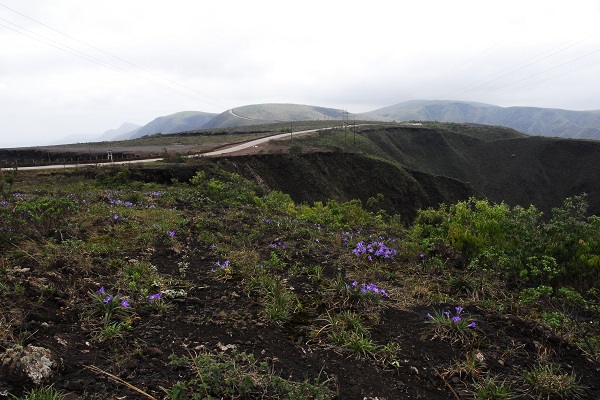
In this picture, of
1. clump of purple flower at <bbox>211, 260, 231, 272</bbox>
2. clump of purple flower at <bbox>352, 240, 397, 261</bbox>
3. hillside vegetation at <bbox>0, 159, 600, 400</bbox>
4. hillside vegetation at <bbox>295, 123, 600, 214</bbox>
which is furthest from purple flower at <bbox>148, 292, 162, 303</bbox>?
hillside vegetation at <bbox>295, 123, 600, 214</bbox>

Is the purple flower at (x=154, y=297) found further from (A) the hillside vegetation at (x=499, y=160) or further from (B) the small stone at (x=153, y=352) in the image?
(A) the hillside vegetation at (x=499, y=160)

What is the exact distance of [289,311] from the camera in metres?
3.64

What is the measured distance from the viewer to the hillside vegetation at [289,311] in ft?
8.25

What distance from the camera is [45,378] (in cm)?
229

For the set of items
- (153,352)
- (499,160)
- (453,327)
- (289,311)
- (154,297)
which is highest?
(154,297)

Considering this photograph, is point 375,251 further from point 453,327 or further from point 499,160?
point 499,160


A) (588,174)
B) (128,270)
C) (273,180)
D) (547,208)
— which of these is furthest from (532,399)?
(588,174)

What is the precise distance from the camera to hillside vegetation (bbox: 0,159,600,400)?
99.0 inches

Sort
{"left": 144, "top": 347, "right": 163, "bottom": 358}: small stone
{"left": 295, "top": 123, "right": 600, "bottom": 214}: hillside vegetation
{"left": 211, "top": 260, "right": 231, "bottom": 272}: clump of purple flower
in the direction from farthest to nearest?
{"left": 295, "top": 123, "right": 600, "bottom": 214}: hillside vegetation
{"left": 211, "top": 260, "right": 231, "bottom": 272}: clump of purple flower
{"left": 144, "top": 347, "right": 163, "bottom": 358}: small stone

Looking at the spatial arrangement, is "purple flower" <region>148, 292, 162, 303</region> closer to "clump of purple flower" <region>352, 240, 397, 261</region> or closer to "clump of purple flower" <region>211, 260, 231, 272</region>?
"clump of purple flower" <region>211, 260, 231, 272</region>

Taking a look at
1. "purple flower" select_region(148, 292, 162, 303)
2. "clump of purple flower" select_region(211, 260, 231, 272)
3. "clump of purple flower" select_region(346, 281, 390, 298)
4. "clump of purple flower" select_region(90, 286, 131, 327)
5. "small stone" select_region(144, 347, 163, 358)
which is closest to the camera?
"small stone" select_region(144, 347, 163, 358)

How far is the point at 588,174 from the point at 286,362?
236 ft

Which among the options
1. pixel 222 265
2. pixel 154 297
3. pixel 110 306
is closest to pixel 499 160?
pixel 222 265

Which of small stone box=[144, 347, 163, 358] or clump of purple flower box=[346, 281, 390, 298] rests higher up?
small stone box=[144, 347, 163, 358]
